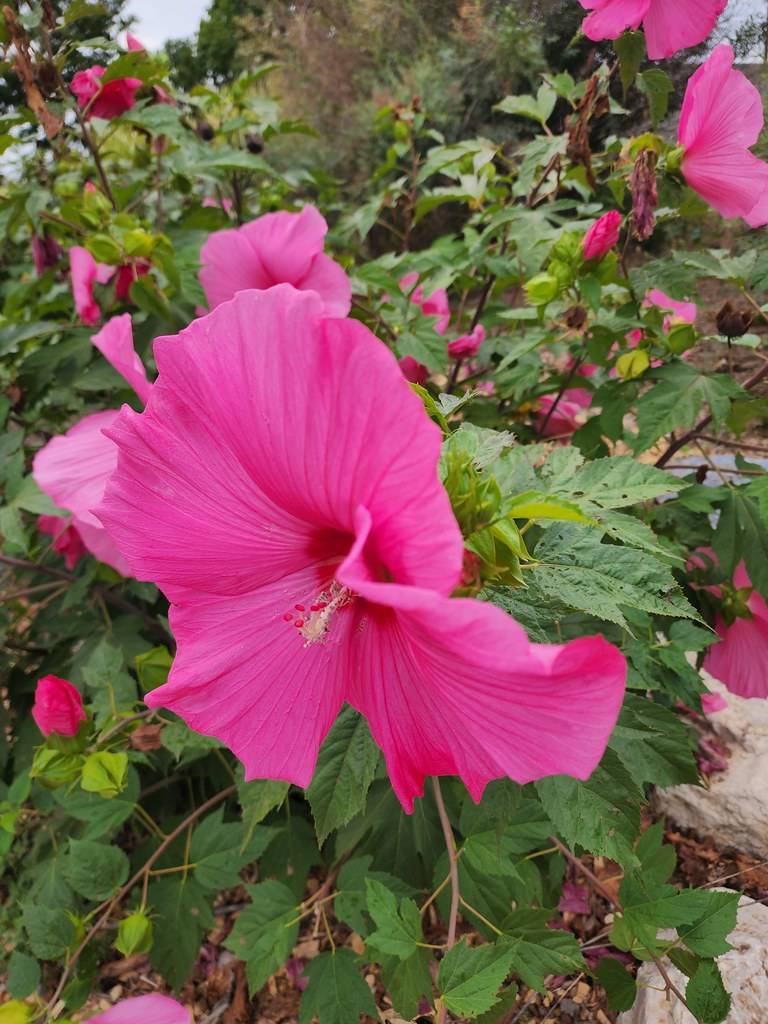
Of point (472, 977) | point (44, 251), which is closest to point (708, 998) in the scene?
point (472, 977)

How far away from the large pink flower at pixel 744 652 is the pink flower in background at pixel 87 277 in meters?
1.30

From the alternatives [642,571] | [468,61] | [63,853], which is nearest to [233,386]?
[642,571]

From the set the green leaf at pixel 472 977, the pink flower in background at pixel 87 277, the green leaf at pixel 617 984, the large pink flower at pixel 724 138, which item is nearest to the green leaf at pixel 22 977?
the green leaf at pixel 472 977

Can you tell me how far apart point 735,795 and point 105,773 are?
1.19 metres

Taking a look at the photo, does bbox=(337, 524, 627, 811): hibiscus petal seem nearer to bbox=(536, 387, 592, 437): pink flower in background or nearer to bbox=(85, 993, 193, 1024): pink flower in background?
bbox=(85, 993, 193, 1024): pink flower in background

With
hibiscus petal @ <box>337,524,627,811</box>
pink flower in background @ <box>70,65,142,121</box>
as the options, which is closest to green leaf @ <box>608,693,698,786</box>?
hibiscus petal @ <box>337,524,627,811</box>

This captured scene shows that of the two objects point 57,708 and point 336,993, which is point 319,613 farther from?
point 336,993

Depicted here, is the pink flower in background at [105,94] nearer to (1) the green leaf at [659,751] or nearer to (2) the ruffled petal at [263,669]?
(2) the ruffled petal at [263,669]

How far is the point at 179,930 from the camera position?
3.46 ft

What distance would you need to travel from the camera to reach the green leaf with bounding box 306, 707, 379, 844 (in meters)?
0.68

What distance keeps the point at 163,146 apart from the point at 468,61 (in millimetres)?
1825

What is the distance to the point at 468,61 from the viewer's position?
290cm

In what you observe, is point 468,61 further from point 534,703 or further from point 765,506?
point 534,703

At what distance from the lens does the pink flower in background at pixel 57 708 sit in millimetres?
827
